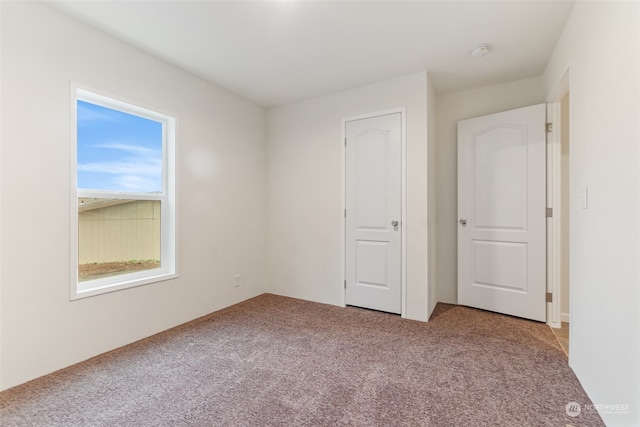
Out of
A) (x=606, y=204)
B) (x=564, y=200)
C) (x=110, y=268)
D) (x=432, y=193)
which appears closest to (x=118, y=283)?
(x=110, y=268)

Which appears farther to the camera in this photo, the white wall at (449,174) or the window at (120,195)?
the white wall at (449,174)

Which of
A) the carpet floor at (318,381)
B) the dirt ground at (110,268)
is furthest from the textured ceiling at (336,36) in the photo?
the carpet floor at (318,381)

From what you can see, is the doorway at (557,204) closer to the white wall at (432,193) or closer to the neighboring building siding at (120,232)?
the white wall at (432,193)

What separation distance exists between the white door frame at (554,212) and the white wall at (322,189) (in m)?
1.14

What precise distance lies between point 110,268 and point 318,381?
6.41 feet

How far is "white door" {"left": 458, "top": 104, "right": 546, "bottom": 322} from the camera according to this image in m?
2.83

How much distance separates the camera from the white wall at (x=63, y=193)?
1812 mm

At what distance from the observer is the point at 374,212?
3209 millimetres

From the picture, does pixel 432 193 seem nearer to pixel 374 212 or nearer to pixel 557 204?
pixel 374 212

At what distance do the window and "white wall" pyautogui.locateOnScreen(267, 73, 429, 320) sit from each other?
54.1 inches

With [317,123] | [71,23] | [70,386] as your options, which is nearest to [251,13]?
[71,23]

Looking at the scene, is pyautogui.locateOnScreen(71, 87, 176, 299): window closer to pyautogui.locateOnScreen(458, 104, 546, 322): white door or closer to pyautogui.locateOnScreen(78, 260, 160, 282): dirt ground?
pyautogui.locateOnScreen(78, 260, 160, 282): dirt ground

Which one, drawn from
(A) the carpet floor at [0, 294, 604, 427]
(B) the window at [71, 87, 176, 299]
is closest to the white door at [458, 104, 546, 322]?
(A) the carpet floor at [0, 294, 604, 427]

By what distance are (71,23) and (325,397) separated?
10.0ft
